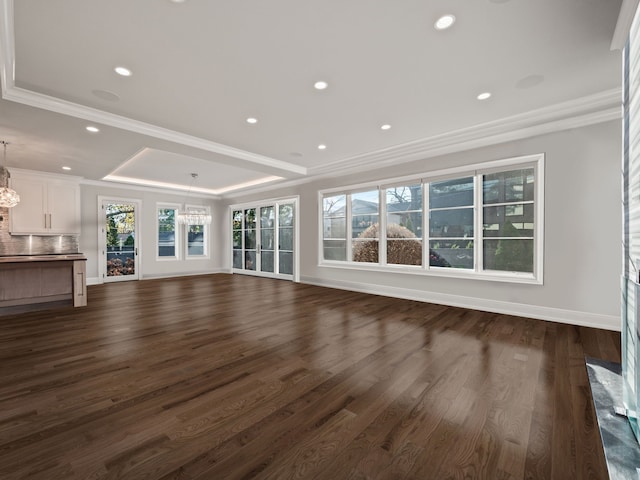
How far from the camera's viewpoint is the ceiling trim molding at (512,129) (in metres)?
3.47

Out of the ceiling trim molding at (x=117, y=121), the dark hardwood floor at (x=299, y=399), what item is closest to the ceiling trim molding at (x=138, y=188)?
the ceiling trim molding at (x=117, y=121)

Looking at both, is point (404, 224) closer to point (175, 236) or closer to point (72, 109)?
point (72, 109)

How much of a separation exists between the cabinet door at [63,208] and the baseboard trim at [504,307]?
7.23 m

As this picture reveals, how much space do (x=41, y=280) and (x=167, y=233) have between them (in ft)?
14.0

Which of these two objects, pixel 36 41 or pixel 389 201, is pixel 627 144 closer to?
pixel 389 201

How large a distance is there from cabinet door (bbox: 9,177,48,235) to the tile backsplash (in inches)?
5.9

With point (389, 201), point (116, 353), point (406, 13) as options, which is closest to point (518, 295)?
point (389, 201)

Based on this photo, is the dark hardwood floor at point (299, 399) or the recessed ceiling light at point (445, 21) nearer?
the dark hardwood floor at point (299, 399)

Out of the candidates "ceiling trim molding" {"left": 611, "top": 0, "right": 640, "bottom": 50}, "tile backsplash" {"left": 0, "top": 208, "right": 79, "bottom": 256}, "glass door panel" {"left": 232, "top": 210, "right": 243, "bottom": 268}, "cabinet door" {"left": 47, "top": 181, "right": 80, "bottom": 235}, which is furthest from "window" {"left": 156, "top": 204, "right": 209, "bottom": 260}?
"ceiling trim molding" {"left": 611, "top": 0, "right": 640, "bottom": 50}

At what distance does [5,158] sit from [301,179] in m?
6.03

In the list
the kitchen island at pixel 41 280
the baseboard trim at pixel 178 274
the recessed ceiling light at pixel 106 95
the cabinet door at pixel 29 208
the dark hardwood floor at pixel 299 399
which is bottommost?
Answer: the dark hardwood floor at pixel 299 399

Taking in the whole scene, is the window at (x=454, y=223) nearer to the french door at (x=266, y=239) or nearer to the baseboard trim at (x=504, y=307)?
the baseboard trim at (x=504, y=307)

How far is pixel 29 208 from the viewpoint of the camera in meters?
6.32

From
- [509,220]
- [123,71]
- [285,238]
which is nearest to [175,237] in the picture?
[285,238]
